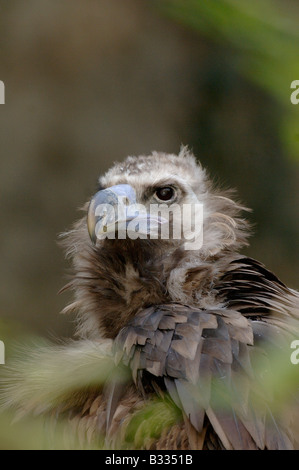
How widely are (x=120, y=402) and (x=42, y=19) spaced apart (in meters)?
3.12

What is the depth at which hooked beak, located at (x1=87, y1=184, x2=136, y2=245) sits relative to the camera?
1427mm

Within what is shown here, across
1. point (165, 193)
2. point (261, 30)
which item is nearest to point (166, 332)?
point (165, 193)

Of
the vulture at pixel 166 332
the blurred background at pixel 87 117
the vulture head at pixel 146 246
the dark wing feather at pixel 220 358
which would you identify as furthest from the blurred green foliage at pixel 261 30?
the blurred background at pixel 87 117

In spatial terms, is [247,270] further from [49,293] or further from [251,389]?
[49,293]

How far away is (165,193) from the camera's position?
163 cm

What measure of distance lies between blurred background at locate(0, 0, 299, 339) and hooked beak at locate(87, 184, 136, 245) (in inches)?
80.8

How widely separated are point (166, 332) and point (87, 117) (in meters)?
2.88

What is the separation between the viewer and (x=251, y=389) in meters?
1.02

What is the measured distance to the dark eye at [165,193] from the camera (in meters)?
1.62

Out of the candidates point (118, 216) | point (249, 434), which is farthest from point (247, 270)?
point (249, 434)

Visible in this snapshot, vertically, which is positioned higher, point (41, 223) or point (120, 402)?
point (41, 223)

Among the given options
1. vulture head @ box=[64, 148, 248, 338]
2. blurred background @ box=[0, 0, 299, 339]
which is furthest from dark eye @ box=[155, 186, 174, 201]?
blurred background @ box=[0, 0, 299, 339]

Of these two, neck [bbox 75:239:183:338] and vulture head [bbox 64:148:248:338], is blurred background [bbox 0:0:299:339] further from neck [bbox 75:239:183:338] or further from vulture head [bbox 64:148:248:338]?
neck [bbox 75:239:183:338]

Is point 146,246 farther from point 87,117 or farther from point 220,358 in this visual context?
point 87,117
